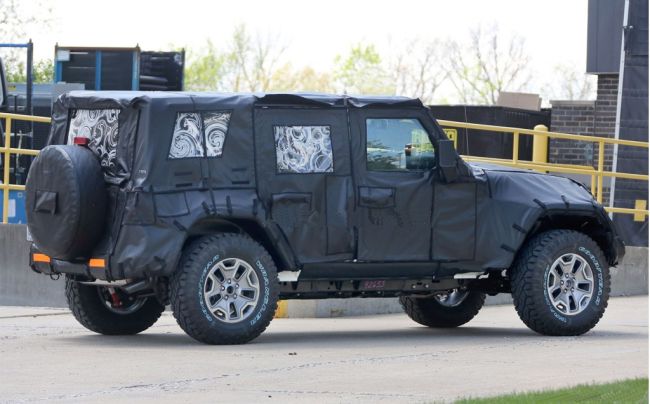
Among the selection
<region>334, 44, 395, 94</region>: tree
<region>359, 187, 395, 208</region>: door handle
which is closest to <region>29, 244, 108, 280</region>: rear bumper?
<region>359, 187, 395, 208</region>: door handle

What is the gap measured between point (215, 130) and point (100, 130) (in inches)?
35.2

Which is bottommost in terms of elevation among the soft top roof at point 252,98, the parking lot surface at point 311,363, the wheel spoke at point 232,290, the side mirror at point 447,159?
the parking lot surface at point 311,363

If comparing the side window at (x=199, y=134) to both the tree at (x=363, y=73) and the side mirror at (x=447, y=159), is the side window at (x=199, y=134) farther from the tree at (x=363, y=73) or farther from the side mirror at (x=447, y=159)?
the tree at (x=363, y=73)

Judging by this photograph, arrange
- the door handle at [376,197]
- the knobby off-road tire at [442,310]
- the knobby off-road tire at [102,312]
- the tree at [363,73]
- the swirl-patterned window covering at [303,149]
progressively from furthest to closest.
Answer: the tree at [363,73]
the knobby off-road tire at [442,310]
the knobby off-road tire at [102,312]
the door handle at [376,197]
the swirl-patterned window covering at [303,149]

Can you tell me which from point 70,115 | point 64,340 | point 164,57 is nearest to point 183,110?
point 70,115

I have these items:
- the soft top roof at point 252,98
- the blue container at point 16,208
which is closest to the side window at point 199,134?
the soft top roof at point 252,98

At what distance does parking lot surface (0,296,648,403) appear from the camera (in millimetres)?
8523

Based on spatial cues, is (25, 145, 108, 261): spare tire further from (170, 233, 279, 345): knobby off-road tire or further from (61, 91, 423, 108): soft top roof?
(170, 233, 279, 345): knobby off-road tire

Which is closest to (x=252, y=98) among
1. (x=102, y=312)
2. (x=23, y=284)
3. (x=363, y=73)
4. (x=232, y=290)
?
(x=232, y=290)

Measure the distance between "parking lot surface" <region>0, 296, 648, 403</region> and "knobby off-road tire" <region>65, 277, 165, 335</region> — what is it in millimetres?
141

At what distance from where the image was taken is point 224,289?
11.1 metres

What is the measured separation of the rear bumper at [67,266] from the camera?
11.0 m

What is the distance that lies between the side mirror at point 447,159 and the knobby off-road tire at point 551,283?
948 mm

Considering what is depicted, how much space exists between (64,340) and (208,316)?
4.73 ft
